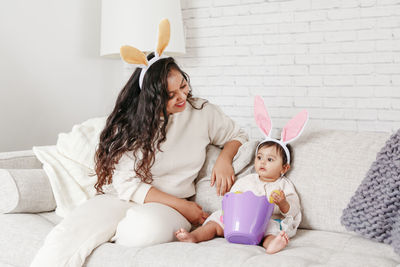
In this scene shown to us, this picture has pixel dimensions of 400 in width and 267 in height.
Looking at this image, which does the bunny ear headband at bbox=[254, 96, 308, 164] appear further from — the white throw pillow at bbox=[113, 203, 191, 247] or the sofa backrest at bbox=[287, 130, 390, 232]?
the white throw pillow at bbox=[113, 203, 191, 247]

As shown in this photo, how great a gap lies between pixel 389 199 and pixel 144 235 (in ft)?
2.37

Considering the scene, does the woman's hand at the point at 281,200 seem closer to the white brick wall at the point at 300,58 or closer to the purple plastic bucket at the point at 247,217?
the purple plastic bucket at the point at 247,217

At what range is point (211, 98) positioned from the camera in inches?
130

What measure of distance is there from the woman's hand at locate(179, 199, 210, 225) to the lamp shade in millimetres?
1168

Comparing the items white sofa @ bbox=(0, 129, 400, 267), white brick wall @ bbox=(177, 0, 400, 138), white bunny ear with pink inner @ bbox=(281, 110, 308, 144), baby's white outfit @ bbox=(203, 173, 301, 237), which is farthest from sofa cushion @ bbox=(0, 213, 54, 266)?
white brick wall @ bbox=(177, 0, 400, 138)

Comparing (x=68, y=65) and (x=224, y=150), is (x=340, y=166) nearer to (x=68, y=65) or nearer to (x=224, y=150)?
(x=224, y=150)

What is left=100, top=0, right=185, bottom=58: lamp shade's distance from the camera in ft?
8.79

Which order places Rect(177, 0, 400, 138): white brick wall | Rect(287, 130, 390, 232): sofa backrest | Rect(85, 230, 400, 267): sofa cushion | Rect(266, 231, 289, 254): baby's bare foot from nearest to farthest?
1. Rect(85, 230, 400, 267): sofa cushion
2. Rect(266, 231, 289, 254): baby's bare foot
3. Rect(287, 130, 390, 232): sofa backrest
4. Rect(177, 0, 400, 138): white brick wall

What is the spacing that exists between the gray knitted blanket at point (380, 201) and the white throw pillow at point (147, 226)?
54cm

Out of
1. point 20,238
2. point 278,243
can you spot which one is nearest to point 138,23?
point 20,238

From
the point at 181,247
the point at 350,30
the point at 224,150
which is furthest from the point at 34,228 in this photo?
the point at 350,30

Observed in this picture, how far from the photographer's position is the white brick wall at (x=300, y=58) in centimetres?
278

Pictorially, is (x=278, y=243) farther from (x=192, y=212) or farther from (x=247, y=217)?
(x=192, y=212)

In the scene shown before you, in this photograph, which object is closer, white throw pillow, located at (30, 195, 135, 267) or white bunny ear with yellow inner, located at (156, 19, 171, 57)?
white throw pillow, located at (30, 195, 135, 267)
